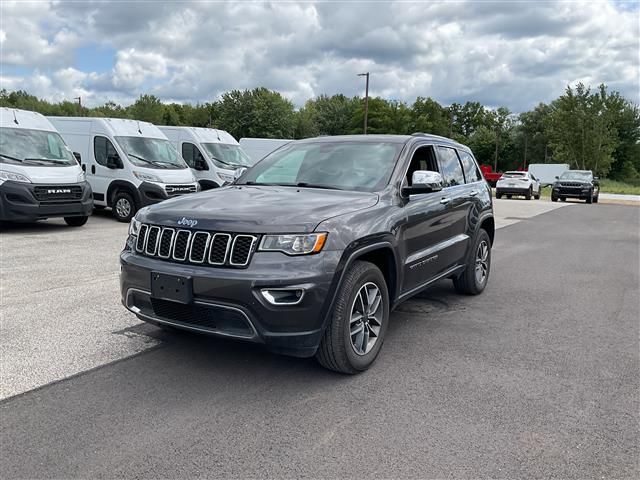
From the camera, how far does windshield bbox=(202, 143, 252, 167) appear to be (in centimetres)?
1661

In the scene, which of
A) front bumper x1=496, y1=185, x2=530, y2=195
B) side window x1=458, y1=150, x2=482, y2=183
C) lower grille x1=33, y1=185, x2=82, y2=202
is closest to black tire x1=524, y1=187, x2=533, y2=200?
front bumper x1=496, y1=185, x2=530, y2=195

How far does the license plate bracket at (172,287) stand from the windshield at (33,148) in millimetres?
8589

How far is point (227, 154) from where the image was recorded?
17.0 metres

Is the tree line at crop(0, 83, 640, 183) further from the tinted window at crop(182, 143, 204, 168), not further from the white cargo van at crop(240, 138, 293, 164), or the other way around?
the tinted window at crop(182, 143, 204, 168)

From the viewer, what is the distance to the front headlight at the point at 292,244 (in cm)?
346

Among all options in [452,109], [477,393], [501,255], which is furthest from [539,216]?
[452,109]

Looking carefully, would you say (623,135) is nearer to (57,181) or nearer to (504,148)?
(504,148)

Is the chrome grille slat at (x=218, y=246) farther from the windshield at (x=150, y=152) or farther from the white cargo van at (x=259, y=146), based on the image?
the white cargo van at (x=259, y=146)

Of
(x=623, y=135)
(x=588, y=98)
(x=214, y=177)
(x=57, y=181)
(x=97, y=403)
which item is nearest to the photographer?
(x=97, y=403)

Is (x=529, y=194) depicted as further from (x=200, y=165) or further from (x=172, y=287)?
(x=172, y=287)

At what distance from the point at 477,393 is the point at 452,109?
380 feet

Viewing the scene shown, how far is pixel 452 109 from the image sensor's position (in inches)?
4451

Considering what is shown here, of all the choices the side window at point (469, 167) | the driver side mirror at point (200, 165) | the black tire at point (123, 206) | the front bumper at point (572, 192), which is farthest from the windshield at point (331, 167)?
the front bumper at point (572, 192)

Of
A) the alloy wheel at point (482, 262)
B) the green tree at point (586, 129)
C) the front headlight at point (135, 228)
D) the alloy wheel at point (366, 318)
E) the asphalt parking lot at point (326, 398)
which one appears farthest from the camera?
the green tree at point (586, 129)
